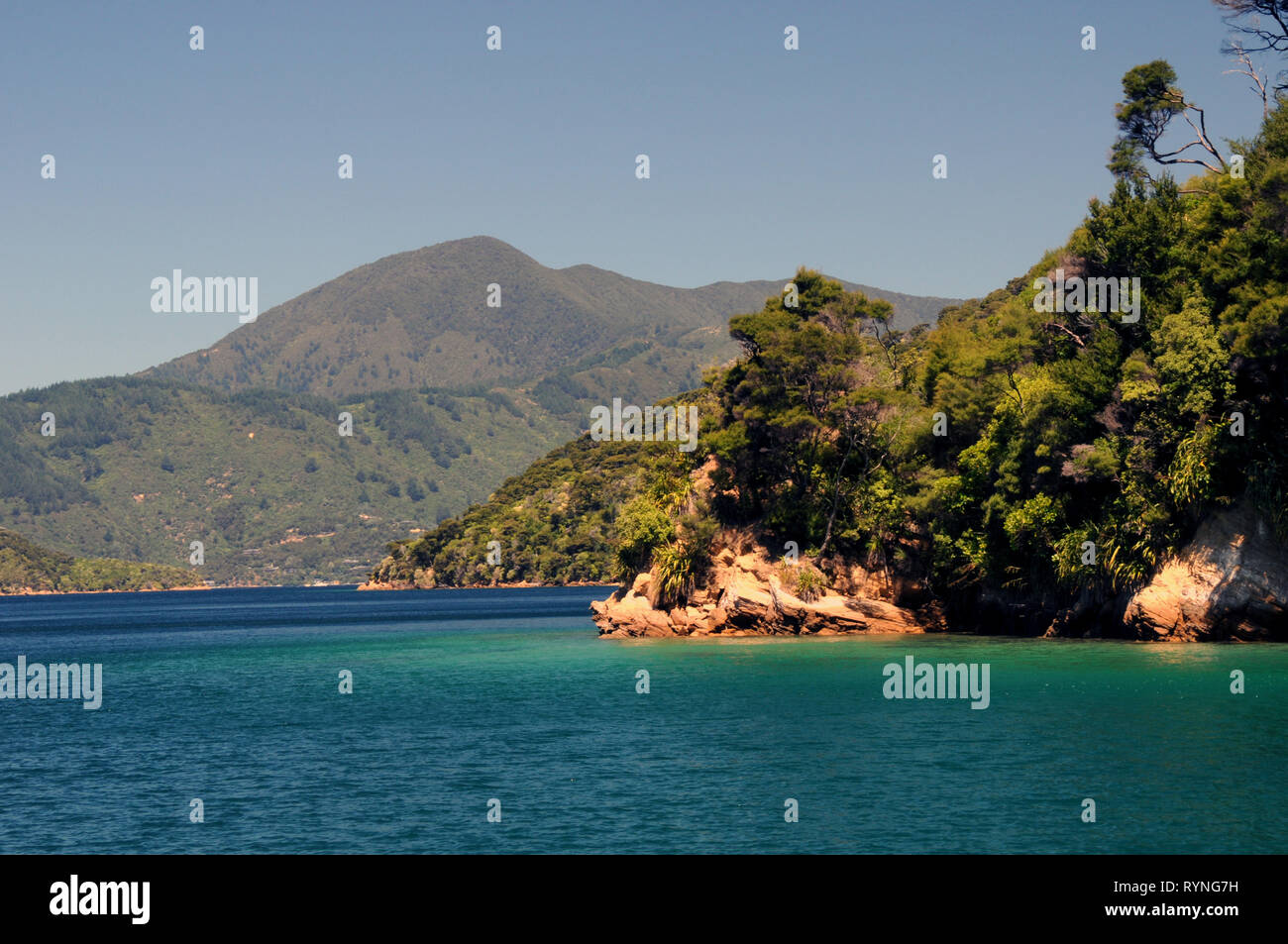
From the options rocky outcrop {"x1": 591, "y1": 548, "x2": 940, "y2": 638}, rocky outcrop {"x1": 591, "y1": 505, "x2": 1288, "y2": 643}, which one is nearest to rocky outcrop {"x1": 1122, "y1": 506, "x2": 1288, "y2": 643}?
rocky outcrop {"x1": 591, "y1": 505, "x2": 1288, "y2": 643}

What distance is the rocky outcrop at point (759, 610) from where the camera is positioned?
7019 centimetres

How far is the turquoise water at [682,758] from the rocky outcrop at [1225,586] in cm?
182

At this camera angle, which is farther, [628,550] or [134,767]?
[628,550]

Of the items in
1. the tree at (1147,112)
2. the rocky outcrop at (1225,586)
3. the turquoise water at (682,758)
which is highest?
the tree at (1147,112)

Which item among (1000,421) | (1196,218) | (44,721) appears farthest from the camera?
(1000,421)

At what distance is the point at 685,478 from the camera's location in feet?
258

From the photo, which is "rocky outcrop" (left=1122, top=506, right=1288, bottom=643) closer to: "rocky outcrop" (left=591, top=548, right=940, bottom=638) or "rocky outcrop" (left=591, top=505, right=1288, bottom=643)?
"rocky outcrop" (left=591, top=505, right=1288, bottom=643)

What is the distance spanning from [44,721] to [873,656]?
33857 millimetres

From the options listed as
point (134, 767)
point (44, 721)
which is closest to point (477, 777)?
point (134, 767)

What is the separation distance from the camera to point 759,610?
71.4 meters

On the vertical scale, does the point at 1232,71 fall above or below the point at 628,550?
above

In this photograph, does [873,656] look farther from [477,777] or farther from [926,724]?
[477,777]

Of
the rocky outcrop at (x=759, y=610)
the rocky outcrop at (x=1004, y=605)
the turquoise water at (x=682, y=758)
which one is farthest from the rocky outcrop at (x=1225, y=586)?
the rocky outcrop at (x=759, y=610)

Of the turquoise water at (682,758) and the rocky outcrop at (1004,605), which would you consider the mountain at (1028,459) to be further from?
the turquoise water at (682,758)
